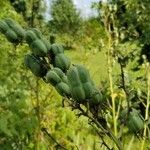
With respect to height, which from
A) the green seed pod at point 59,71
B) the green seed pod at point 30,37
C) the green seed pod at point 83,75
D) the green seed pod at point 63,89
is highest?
the green seed pod at point 30,37

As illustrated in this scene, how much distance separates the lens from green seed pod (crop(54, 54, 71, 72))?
6.95ft

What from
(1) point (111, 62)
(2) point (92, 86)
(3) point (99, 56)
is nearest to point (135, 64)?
(1) point (111, 62)

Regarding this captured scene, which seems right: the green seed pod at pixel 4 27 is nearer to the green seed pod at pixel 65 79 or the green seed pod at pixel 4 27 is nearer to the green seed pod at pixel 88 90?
the green seed pod at pixel 65 79

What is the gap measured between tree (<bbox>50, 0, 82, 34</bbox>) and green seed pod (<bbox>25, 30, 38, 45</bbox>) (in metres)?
41.9

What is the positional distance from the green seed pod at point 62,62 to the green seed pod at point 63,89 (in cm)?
13

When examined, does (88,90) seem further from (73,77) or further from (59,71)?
(59,71)

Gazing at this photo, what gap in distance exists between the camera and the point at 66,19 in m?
44.8

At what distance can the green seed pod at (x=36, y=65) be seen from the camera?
217 centimetres

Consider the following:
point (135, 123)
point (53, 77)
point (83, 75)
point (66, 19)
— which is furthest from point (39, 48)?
point (66, 19)

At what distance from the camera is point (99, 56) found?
3581 centimetres

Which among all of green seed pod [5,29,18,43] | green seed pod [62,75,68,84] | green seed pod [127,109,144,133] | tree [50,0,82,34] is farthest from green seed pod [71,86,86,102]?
tree [50,0,82,34]

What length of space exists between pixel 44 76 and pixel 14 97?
13.4 feet

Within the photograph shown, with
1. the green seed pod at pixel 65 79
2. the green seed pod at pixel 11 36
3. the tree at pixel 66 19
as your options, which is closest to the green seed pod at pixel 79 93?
the green seed pod at pixel 65 79

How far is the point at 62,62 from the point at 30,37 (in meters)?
0.19
